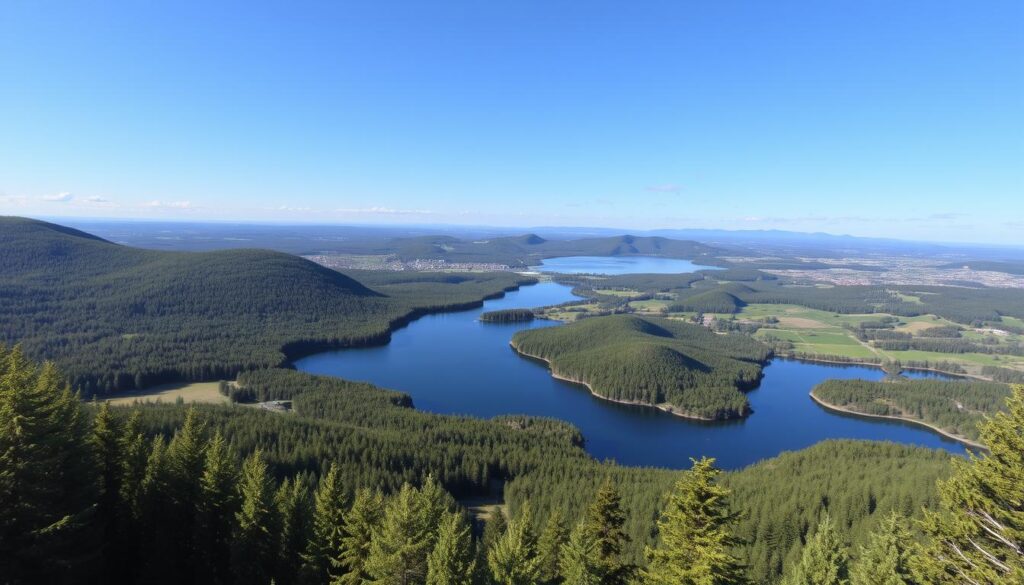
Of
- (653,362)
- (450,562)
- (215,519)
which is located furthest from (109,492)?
(653,362)

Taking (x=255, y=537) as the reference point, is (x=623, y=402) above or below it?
below

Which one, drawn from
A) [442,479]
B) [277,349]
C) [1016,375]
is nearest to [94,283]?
[277,349]

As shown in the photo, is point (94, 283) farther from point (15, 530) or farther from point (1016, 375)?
point (1016, 375)

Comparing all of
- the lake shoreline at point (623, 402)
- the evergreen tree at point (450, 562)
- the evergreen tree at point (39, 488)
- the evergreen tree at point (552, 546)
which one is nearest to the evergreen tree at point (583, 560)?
the evergreen tree at point (450, 562)

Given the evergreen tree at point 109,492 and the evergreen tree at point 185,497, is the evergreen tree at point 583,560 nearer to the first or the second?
the evergreen tree at point 185,497

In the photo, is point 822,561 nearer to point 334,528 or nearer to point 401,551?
point 401,551

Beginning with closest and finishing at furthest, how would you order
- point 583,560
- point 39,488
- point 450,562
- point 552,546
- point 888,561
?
point 888,561, point 39,488, point 450,562, point 583,560, point 552,546

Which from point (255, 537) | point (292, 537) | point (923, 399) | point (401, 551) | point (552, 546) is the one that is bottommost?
point (923, 399)
